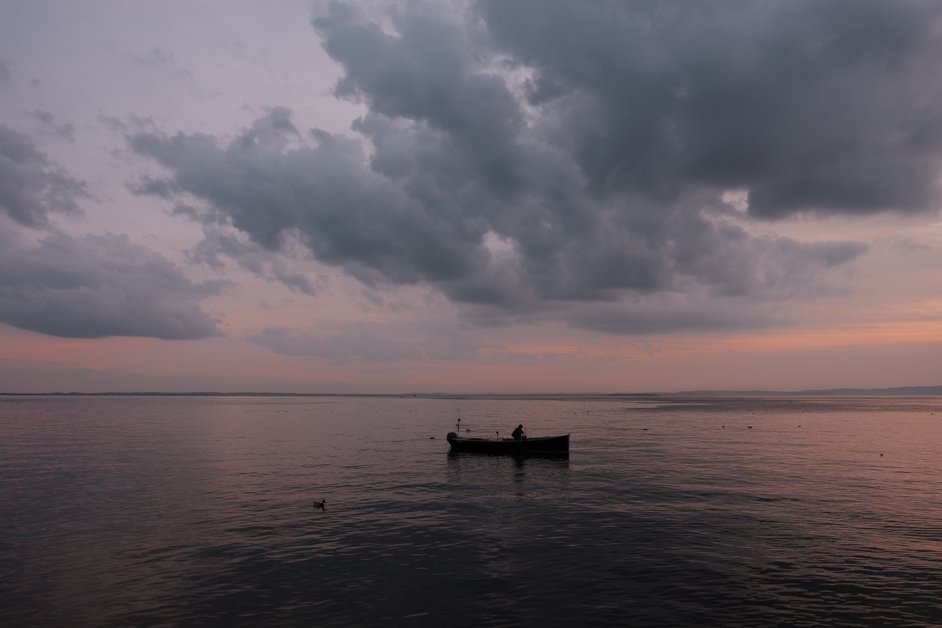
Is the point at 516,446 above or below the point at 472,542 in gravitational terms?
above

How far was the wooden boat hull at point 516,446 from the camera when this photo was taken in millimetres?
62344

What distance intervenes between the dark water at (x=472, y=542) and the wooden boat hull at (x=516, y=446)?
490 centimetres

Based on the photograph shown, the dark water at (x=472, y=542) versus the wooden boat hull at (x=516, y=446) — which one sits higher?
the wooden boat hull at (x=516, y=446)

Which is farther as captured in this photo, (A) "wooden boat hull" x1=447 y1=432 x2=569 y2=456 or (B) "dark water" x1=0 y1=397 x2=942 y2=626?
(A) "wooden boat hull" x1=447 y1=432 x2=569 y2=456

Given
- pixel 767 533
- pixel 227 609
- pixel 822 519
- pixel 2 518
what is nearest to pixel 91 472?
pixel 2 518

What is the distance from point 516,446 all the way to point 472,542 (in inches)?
1469

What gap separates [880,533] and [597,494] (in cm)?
1630

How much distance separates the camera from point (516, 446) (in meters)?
64.9

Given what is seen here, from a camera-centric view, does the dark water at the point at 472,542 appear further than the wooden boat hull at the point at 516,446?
No

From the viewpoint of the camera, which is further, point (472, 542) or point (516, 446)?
point (516, 446)

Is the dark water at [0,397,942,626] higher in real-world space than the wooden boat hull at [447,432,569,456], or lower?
lower

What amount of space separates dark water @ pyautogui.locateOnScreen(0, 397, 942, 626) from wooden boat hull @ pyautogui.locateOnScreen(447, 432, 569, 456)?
4.90m

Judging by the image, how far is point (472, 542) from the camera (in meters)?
28.1

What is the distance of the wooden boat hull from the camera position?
205 ft
